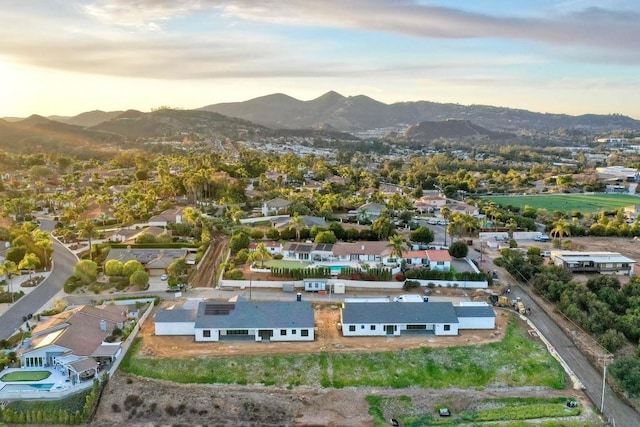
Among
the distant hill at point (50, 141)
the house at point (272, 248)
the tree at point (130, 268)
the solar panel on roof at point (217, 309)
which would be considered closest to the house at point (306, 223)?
the house at point (272, 248)

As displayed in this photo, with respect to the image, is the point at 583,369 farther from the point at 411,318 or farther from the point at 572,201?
the point at 572,201

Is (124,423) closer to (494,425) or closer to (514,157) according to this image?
(494,425)

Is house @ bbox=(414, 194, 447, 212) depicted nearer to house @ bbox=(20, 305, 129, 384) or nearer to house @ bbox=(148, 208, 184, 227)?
house @ bbox=(148, 208, 184, 227)

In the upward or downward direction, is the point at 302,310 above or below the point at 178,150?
below

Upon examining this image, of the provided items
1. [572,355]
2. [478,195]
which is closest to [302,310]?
[572,355]

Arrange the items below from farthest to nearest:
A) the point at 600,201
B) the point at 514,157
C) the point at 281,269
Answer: the point at 514,157 → the point at 600,201 → the point at 281,269

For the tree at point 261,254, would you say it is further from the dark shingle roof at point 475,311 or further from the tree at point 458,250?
the dark shingle roof at point 475,311
